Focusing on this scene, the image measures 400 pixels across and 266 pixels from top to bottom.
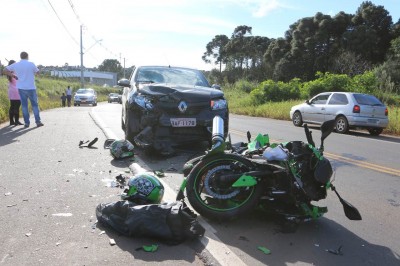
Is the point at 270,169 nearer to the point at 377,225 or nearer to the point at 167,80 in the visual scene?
the point at 377,225

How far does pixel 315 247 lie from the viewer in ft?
11.7

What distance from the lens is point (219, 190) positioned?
4.11m

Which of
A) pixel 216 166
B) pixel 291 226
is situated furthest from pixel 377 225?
pixel 216 166

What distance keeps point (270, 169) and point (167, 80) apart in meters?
4.84

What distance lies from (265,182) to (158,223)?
1.16 meters

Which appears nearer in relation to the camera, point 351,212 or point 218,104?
point 351,212

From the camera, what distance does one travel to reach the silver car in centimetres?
1463

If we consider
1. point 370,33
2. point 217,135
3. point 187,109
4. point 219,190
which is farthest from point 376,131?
point 370,33

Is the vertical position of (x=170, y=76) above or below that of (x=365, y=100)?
above

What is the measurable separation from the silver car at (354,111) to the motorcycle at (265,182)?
11325 mm

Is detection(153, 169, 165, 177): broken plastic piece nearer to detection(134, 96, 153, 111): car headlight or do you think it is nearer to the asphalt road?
the asphalt road

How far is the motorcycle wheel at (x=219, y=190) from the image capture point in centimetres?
400

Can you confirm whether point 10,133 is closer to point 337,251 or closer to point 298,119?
point 337,251

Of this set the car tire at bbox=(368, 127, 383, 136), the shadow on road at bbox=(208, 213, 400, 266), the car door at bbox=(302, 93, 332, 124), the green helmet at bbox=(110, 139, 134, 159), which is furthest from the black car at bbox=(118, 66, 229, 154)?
the car door at bbox=(302, 93, 332, 124)
